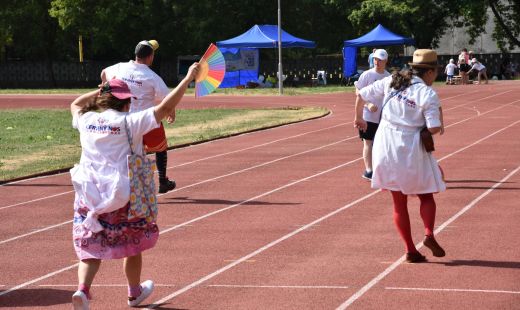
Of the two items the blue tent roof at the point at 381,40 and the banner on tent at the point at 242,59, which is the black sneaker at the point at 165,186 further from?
the blue tent roof at the point at 381,40

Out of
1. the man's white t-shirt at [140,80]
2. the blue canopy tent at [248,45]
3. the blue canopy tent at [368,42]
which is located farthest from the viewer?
the blue canopy tent at [368,42]

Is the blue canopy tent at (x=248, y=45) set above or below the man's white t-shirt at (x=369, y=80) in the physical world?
below

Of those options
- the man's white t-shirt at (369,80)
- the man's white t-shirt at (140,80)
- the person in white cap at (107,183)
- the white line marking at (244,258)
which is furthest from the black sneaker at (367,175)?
the person in white cap at (107,183)

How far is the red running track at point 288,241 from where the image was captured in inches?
299

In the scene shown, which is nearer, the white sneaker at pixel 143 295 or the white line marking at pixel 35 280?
the white sneaker at pixel 143 295

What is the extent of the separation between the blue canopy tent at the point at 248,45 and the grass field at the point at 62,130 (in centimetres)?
1471

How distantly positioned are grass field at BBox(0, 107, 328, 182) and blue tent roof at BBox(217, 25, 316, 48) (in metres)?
14.7

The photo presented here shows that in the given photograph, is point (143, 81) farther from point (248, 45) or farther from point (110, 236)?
point (248, 45)

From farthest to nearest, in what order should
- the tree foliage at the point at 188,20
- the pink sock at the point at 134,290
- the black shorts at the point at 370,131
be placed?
the tree foliage at the point at 188,20
the black shorts at the point at 370,131
the pink sock at the point at 134,290

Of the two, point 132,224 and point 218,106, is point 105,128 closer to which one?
point 132,224

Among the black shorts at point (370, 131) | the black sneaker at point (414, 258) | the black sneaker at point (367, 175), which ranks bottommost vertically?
the black sneaker at point (367, 175)

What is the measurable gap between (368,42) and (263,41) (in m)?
5.38

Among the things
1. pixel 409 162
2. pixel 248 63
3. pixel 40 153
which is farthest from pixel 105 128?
pixel 248 63

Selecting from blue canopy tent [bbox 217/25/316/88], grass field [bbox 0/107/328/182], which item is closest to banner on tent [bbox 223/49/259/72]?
blue canopy tent [bbox 217/25/316/88]
